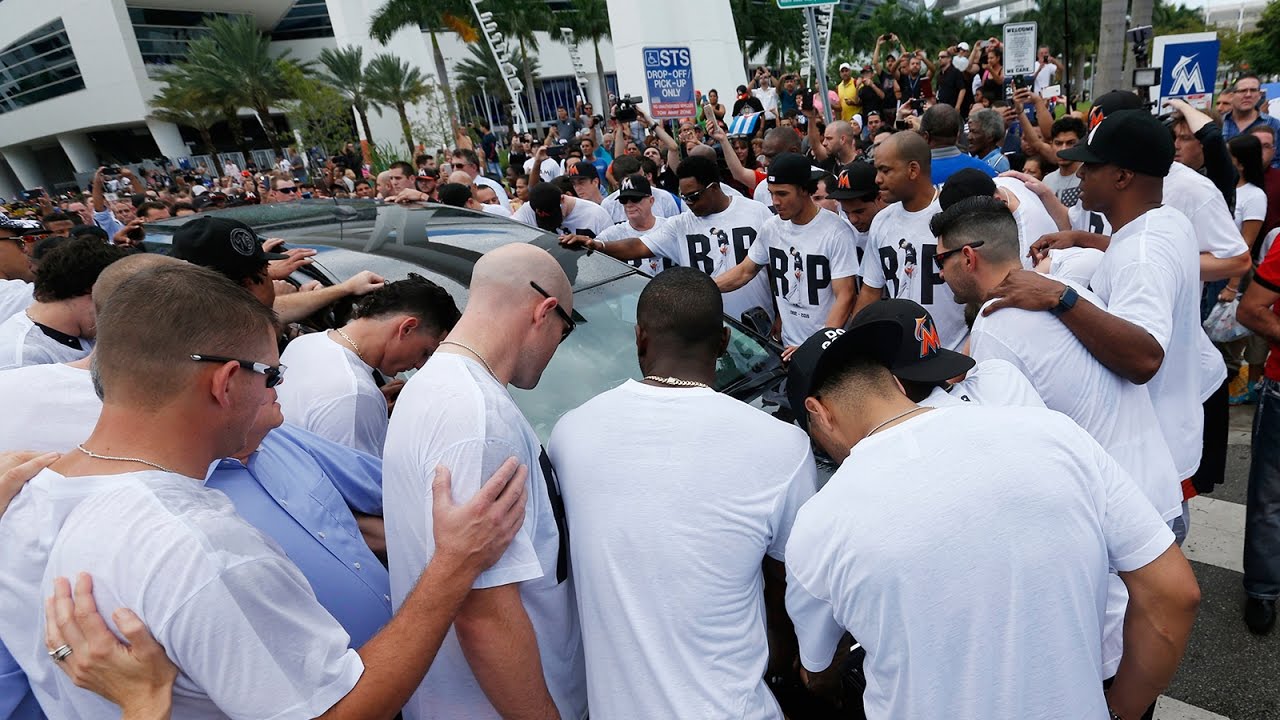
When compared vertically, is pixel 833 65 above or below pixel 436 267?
above

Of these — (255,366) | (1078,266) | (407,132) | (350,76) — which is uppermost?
(350,76)

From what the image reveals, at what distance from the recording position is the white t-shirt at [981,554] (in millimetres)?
1363

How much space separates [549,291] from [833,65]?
132 feet

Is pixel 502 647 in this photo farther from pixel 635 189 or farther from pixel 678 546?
pixel 635 189

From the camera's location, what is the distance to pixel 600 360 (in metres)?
3.20

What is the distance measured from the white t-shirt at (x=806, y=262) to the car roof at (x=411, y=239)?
1185 millimetres

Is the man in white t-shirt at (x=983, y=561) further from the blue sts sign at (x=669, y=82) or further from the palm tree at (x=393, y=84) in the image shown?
the palm tree at (x=393, y=84)

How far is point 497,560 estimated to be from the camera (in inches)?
61.0

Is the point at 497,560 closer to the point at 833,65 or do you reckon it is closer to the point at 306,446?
the point at 306,446

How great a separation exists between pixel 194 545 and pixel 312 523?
0.62 meters

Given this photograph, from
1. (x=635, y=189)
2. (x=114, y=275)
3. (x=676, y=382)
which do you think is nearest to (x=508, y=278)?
(x=676, y=382)

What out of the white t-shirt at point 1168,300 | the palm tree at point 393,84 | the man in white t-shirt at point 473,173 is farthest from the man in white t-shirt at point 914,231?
the palm tree at point 393,84

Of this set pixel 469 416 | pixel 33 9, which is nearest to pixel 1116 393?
pixel 469 416

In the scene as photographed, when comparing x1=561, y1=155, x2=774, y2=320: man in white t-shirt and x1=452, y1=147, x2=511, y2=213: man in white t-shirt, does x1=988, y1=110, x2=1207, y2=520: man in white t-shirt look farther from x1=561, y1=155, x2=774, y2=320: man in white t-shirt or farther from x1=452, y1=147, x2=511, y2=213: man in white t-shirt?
x1=452, y1=147, x2=511, y2=213: man in white t-shirt
